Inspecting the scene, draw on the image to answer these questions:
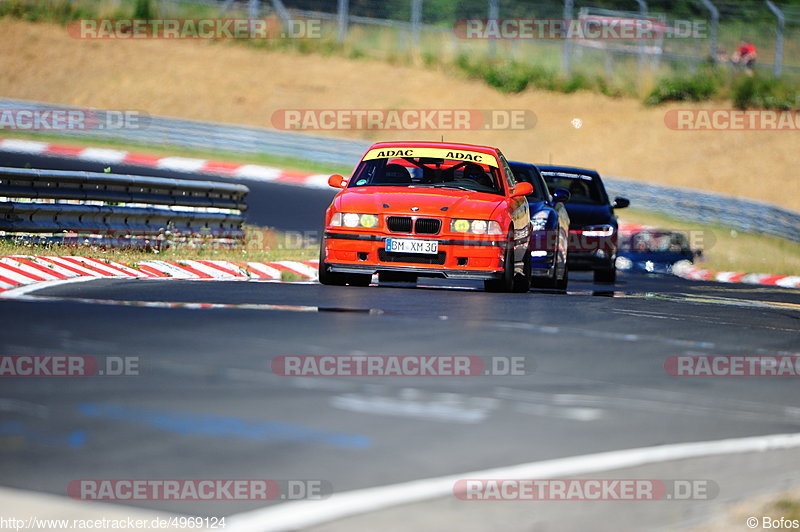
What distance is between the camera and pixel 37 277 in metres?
12.7

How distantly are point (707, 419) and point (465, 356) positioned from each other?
6.31ft

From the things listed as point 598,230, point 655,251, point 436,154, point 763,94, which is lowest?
point 655,251

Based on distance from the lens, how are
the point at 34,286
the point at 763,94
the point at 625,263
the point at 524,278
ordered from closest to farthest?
1. the point at 34,286
2. the point at 524,278
3. the point at 625,263
4. the point at 763,94

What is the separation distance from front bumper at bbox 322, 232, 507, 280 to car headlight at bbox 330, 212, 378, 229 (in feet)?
0.34

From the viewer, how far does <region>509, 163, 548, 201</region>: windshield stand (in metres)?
16.9

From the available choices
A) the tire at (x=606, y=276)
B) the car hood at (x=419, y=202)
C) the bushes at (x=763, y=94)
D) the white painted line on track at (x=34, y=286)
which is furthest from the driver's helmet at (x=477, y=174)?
the bushes at (x=763, y=94)

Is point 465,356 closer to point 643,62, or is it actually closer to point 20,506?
point 20,506

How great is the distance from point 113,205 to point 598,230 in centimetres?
696

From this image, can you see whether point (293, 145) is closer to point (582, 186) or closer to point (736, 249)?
point (736, 249)

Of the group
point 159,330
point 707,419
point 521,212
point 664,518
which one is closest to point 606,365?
point 707,419

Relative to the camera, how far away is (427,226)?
43.7ft

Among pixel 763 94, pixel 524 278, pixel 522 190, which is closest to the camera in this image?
pixel 522 190

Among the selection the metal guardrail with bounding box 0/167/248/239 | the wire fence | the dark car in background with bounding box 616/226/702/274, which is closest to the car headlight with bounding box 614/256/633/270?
the dark car in background with bounding box 616/226/702/274

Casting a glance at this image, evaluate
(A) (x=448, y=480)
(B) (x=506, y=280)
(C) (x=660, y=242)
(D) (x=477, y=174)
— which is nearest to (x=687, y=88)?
(C) (x=660, y=242)
